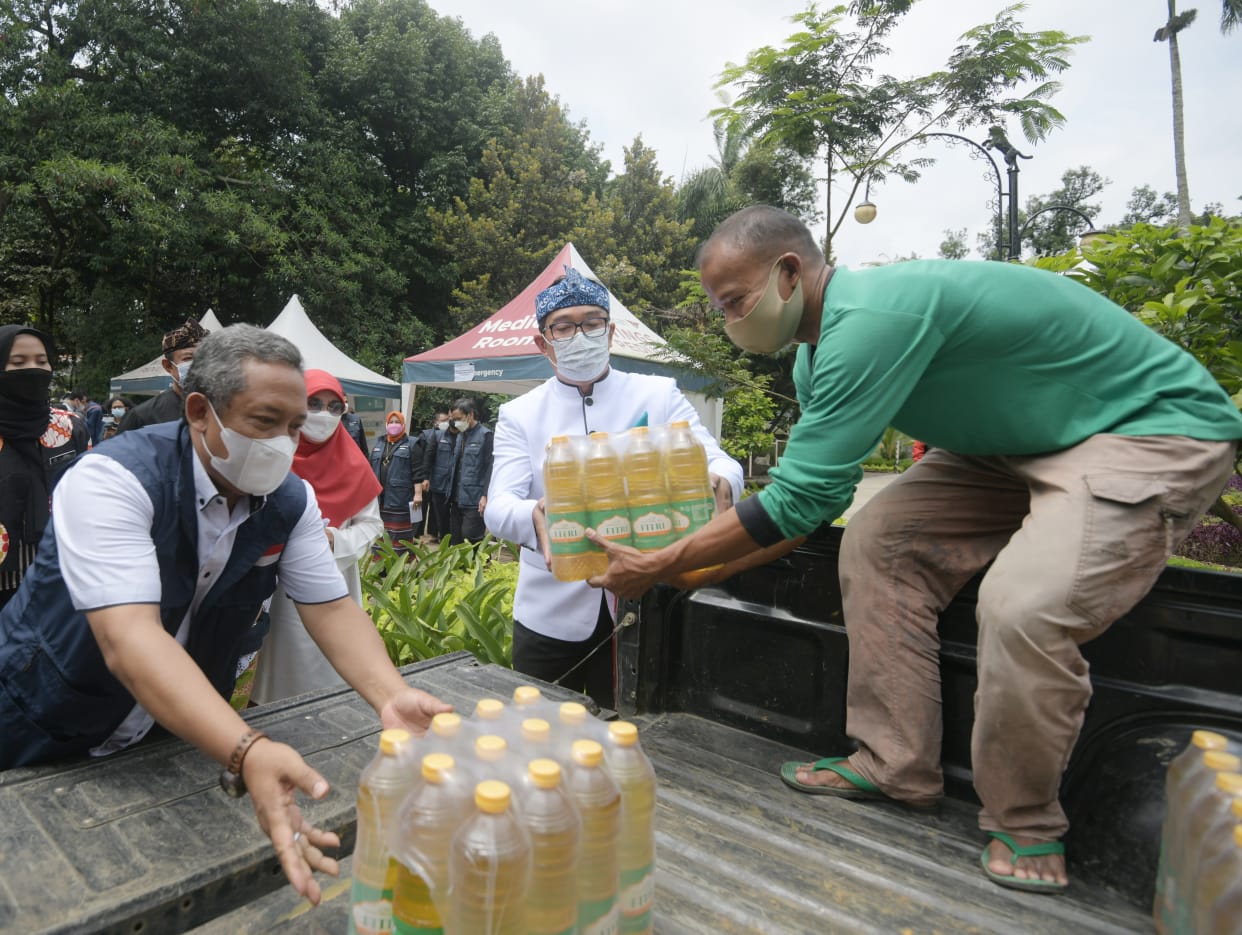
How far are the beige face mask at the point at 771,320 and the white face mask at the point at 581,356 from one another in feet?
2.87

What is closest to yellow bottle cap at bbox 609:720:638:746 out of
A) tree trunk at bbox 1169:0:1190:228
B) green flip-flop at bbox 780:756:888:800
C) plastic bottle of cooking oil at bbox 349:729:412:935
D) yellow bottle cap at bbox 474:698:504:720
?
yellow bottle cap at bbox 474:698:504:720

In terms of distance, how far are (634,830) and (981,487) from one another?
149 cm

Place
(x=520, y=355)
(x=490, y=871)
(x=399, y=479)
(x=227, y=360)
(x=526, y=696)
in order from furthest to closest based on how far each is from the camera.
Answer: (x=520, y=355), (x=399, y=479), (x=227, y=360), (x=526, y=696), (x=490, y=871)

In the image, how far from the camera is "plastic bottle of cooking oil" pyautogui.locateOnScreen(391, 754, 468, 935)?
1.16 meters


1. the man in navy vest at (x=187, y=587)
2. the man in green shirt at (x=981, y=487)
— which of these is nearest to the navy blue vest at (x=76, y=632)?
the man in navy vest at (x=187, y=587)

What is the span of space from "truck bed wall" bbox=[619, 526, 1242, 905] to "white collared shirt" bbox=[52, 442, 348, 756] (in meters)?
1.33

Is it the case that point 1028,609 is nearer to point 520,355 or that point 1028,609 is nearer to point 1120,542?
point 1120,542

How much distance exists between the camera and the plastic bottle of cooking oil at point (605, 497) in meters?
2.32

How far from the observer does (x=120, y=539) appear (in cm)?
172

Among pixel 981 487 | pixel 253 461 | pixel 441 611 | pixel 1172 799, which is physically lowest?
pixel 441 611

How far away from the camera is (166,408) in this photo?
428cm

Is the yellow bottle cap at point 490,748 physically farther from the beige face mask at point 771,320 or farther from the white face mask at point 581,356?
the white face mask at point 581,356

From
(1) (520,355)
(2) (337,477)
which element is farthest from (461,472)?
(2) (337,477)

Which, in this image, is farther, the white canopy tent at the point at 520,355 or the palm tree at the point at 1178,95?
the palm tree at the point at 1178,95
